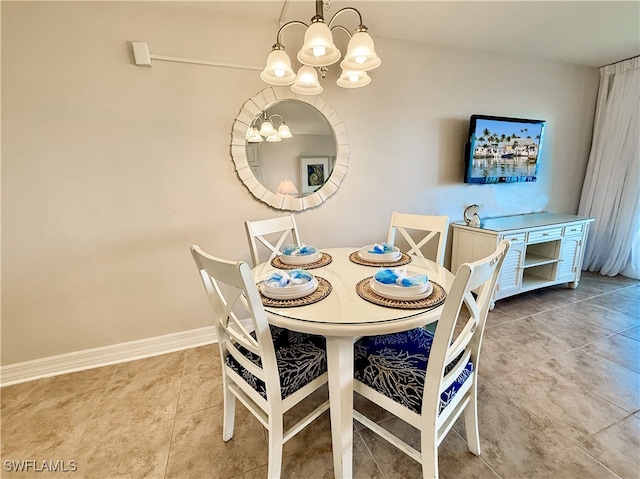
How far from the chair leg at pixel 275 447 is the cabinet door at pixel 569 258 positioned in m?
3.07

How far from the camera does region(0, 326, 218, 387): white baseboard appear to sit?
1813mm

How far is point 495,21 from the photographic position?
6.75 ft

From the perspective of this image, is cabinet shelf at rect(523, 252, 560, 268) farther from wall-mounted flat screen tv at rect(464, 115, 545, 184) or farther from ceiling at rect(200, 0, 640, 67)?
ceiling at rect(200, 0, 640, 67)

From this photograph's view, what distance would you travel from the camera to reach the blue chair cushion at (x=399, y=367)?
1027mm

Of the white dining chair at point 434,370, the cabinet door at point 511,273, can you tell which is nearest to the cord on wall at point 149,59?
the white dining chair at point 434,370

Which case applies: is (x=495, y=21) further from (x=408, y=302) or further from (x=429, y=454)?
(x=429, y=454)

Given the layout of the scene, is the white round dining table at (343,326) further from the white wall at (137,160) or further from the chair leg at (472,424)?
the white wall at (137,160)

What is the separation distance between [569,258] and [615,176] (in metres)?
1.14

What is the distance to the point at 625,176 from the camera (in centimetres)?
298

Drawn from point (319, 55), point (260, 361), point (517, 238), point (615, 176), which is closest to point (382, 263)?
point (260, 361)

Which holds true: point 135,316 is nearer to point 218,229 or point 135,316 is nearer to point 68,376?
point 68,376

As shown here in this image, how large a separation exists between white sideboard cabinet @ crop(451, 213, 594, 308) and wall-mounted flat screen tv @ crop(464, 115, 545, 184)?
1.46 ft

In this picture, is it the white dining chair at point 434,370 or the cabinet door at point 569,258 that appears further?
the cabinet door at point 569,258

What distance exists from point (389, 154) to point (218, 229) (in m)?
1.54
